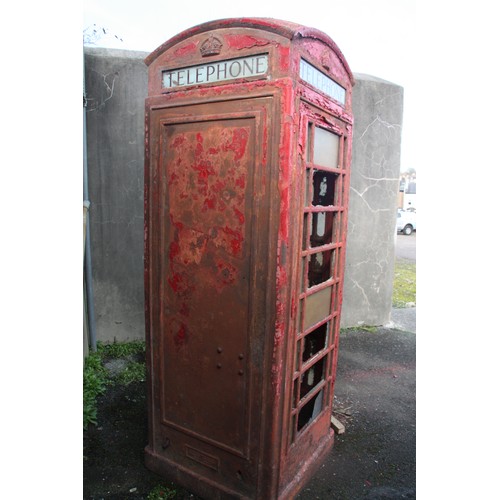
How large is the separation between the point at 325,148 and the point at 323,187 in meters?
0.25

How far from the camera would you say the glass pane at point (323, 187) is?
8.05 feet

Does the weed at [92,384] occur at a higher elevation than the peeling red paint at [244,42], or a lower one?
lower

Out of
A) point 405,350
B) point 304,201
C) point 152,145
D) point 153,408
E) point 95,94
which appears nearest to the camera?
point 304,201

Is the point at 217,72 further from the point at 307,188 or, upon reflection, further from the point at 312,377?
the point at 312,377

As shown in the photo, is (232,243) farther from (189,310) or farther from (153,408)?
(153,408)

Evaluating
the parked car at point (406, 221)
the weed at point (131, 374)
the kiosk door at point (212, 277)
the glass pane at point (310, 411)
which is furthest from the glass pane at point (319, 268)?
the parked car at point (406, 221)

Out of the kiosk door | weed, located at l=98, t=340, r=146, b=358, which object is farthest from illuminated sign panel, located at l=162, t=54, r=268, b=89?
weed, located at l=98, t=340, r=146, b=358

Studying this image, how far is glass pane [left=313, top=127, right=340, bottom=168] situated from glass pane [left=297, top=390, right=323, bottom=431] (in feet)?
5.56

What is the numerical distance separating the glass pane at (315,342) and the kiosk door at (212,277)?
0.55 m

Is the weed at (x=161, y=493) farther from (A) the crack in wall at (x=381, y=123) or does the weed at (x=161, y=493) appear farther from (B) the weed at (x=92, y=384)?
(A) the crack in wall at (x=381, y=123)

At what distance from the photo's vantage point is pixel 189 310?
2426mm

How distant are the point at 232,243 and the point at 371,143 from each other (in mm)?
3835

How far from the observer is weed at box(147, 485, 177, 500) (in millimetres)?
2514

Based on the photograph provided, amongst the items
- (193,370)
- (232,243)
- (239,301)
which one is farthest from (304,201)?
(193,370)
